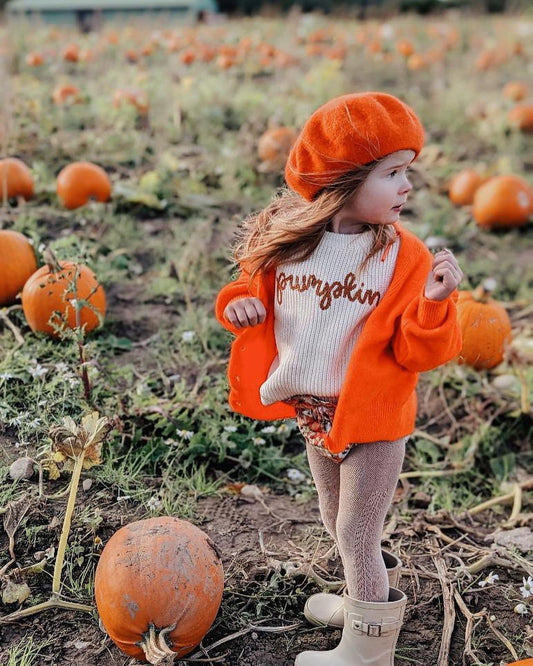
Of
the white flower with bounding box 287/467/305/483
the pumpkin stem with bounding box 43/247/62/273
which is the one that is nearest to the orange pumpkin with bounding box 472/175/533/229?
the white flower with bounding box 287/467/305/483

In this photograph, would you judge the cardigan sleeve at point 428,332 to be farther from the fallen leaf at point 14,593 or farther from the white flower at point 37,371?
the white flower at point 37,371

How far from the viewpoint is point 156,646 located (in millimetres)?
2037

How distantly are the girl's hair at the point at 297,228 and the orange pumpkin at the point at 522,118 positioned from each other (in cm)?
593

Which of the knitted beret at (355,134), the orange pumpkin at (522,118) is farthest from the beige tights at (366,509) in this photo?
the orange pumpkin at (522,118)

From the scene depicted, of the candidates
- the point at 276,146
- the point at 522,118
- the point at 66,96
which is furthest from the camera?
the point at 522,118

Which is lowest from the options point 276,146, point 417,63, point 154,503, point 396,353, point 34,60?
point 154,503

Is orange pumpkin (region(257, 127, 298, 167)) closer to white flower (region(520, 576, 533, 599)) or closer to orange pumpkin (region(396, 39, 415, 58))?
white flower (region(520, 576, 533, 599))

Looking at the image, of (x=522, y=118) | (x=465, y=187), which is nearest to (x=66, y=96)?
(x=465, y=187)

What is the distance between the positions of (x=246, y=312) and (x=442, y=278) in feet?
1.77

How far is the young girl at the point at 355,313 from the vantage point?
6.39ft

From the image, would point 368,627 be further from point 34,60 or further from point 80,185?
point 34,60

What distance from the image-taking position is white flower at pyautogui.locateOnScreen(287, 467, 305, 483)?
10.3ft

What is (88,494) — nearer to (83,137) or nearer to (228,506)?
(228,506)

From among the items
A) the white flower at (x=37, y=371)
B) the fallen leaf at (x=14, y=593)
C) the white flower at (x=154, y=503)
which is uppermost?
the white flower at (x=37, y=371)
